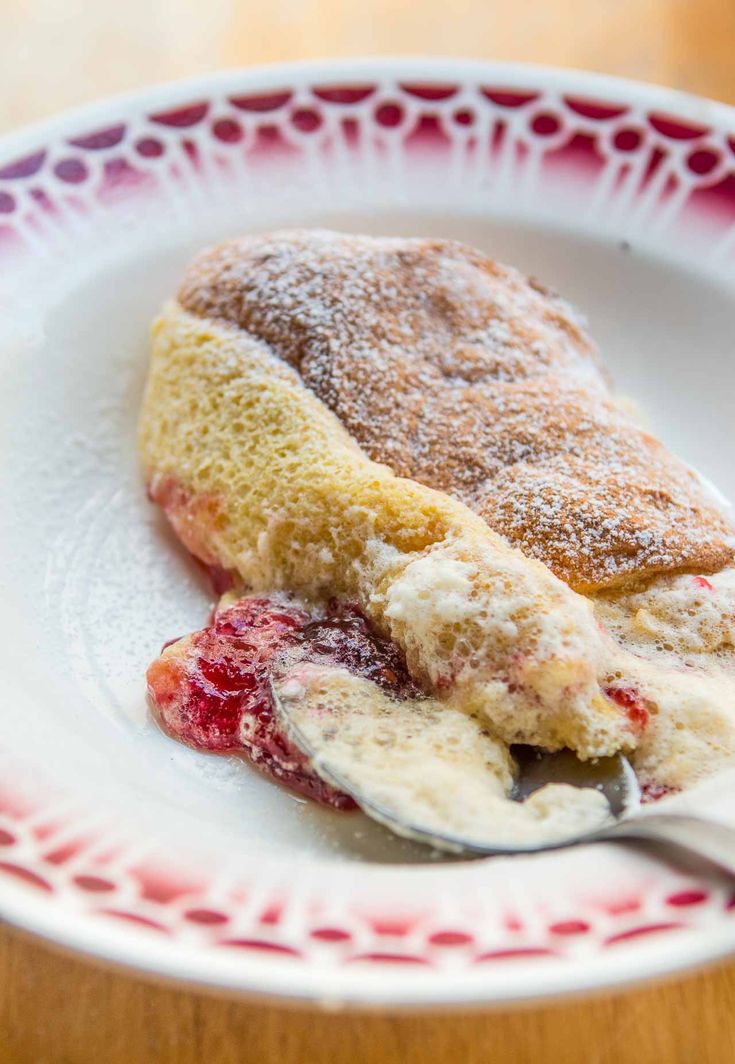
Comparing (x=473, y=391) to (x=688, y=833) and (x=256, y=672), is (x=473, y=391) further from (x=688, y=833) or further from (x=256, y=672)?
(x=688, y=833)

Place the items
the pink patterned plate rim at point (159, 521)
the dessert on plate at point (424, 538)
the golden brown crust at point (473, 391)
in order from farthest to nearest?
the golden brown crust at point (473, 391) < the dessert on plate at point (424, 538) < the pink patterned plate rim at point (159, 521)

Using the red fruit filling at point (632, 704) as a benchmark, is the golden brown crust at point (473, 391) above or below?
above

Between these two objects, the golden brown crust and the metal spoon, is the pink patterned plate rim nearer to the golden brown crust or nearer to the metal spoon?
the metal spoon

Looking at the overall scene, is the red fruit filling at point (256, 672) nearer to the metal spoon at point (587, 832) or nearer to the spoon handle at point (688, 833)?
the metal spoon at point (587, 832)

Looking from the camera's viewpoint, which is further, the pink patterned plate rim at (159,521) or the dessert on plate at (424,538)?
the dessert on plate at (424,538)

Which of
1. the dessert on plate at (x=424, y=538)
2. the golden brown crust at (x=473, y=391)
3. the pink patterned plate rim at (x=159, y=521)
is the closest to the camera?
the pink patterned plate rim at (x=159, y=521)

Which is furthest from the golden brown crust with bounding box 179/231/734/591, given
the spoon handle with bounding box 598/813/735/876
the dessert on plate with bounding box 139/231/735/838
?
the spoon handle with bounding box 598/813/735/876

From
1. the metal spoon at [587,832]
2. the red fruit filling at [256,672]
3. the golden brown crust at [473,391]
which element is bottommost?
the red fruit filling at [256,672]

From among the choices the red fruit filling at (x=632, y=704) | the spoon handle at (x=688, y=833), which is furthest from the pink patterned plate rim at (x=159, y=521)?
the red fruit filling at (x=632, y=704)

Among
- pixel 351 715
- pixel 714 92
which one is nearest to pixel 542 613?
pixel 351 715
